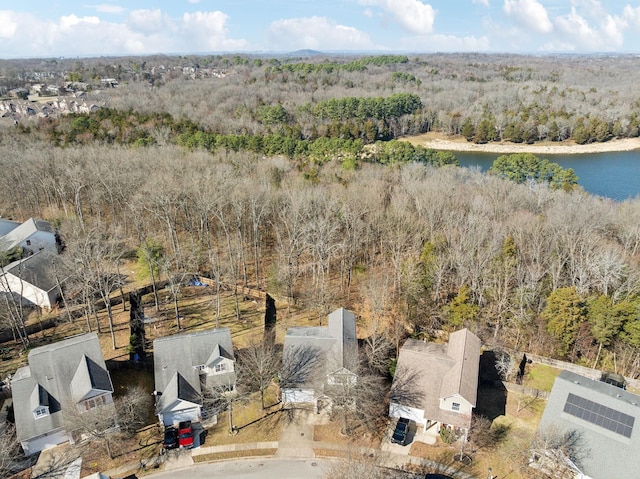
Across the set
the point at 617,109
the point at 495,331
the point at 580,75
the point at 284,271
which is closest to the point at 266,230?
the point at 284,271

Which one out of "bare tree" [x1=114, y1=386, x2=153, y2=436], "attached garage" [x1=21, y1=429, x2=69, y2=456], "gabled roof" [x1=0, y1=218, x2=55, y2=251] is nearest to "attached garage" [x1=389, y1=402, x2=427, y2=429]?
"bare tree" [x1=114, y1=386, x2=153, y2=436]

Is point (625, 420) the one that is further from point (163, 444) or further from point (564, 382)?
point (163, 444)

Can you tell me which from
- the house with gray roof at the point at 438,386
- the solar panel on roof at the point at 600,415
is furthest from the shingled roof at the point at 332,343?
the solar panel on roof at the point at 600,415

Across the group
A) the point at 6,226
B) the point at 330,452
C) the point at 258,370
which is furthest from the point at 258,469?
the point at 6,226

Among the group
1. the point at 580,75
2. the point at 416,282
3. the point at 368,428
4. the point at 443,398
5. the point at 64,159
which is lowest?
the point at 368,428

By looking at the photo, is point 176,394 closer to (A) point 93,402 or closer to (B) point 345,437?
(A) point 93,402

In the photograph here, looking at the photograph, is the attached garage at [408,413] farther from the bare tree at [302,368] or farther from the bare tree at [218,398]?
the bare tree at [218,398]
